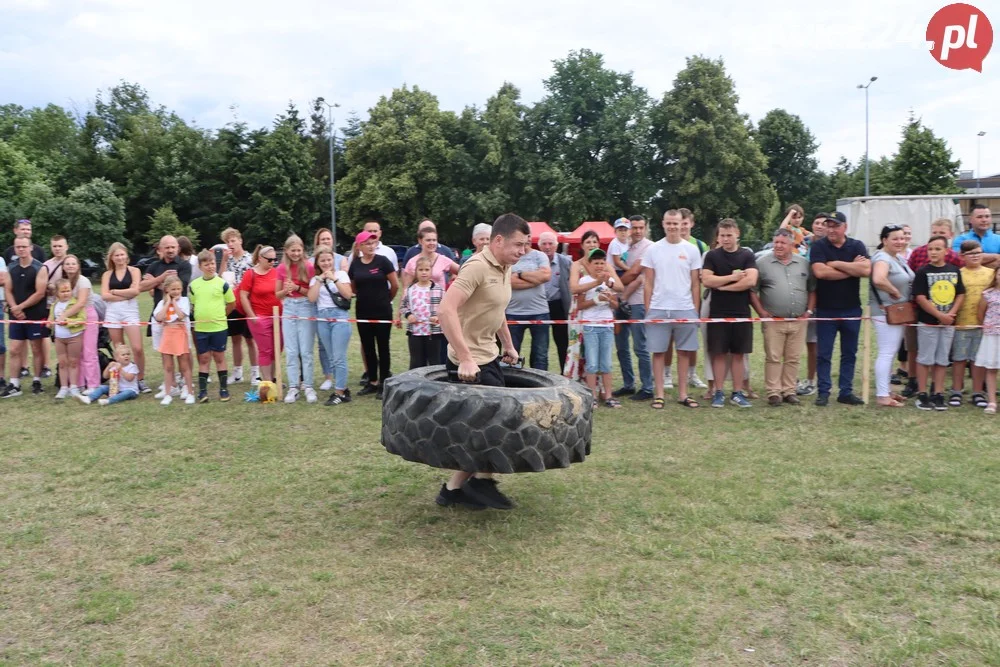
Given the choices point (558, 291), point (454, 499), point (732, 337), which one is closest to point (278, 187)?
point (558, 291)

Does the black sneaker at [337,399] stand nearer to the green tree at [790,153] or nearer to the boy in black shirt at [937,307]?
the boy in black shirt at [937,307]

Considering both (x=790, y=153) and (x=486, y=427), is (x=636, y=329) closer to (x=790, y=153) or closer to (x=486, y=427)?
(x=486, y=427)

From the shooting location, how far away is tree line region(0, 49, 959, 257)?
139ft

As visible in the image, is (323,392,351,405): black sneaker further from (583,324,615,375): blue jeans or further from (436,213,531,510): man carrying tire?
(436,213,531,510): man carrying tire

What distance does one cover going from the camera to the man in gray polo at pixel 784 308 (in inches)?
329

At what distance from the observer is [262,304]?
9211mm

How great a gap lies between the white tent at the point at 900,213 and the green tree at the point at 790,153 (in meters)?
24.1

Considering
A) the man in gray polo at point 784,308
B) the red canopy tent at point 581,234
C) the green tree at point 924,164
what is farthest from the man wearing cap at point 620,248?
the green tree at point 924,164

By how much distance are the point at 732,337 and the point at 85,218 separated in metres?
41.7

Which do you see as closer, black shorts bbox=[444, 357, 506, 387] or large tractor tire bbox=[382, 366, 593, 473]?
large tractor tire bbox=[382, 366, 593, 473]

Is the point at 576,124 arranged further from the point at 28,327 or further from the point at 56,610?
the point at 56,610

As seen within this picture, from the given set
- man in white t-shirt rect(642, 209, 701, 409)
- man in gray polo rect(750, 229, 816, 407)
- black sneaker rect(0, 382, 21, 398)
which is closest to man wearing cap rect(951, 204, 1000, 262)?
man in gray polo rect(750, 229, 816, 407)

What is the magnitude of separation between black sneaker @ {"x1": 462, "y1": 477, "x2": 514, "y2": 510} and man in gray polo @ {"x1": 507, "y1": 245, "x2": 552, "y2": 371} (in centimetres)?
342

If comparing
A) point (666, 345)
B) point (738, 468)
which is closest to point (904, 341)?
point (666, 345)
